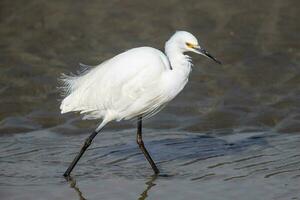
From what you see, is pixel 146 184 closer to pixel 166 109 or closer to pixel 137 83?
pixel 137 83

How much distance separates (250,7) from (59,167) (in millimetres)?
4560

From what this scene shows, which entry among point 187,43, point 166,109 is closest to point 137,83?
point 187,43

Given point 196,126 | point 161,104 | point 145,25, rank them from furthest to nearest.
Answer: point 145,25
point 196,126
point 161,104

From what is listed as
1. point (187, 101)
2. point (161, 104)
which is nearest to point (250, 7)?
point (187, 101)

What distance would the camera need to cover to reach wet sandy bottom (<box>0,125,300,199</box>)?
7.25 meters

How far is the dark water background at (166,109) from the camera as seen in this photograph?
24.8 ft

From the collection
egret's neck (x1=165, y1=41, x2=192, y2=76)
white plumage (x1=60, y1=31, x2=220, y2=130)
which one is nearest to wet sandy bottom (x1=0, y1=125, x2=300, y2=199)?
white plumage (x1=60, y1=31, x2=220, y2=130)

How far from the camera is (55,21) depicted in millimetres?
12000

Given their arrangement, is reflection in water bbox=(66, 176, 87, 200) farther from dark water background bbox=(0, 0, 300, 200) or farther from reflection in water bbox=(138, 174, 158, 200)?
reflection in water bbox=(138, 174, 158, 200)

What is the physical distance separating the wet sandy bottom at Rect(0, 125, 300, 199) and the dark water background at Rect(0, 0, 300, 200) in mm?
12

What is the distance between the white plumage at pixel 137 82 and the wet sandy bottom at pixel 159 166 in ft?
1.89

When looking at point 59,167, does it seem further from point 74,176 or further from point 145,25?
point 145,25

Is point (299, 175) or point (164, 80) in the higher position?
point (164, 80)

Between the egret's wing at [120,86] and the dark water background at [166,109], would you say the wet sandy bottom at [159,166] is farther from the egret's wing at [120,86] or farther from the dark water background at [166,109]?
the egret's wing at [120,86]
